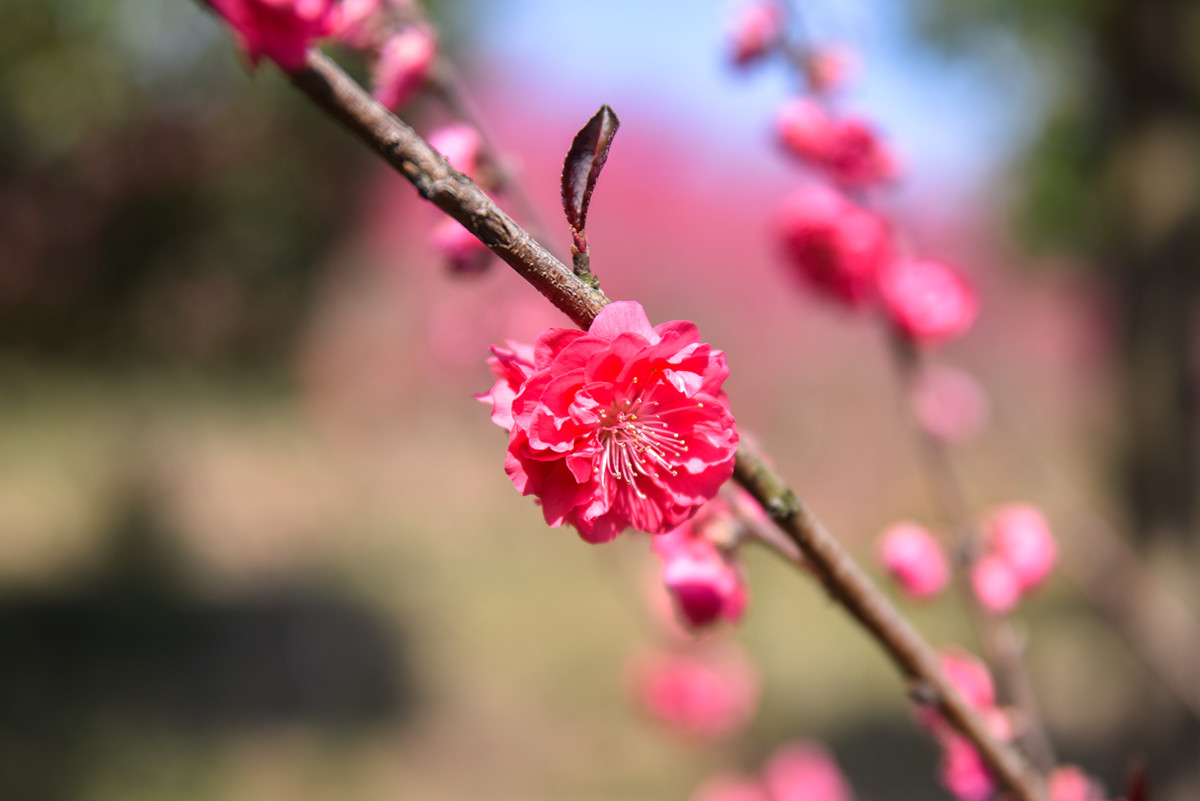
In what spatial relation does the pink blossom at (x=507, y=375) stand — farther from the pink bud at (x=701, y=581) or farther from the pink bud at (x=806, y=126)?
the pink bud at (x=806, y=126)

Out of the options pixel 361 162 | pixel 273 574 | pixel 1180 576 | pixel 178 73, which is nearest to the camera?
pixel 1180 576

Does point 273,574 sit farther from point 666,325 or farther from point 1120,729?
point 666,325

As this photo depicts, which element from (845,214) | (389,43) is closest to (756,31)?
(845,214)

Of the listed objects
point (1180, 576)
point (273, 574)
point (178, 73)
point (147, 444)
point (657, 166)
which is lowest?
point (1180, 576)

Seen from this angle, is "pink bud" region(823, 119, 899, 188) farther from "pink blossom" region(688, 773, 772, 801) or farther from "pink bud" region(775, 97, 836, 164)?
"pink blossom" region(688, 773, 772, 801)

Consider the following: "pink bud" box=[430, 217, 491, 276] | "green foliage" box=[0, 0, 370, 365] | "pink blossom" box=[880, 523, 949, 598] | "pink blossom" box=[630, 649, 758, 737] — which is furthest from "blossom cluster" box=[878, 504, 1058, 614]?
"green foliage" box=[0, 0, 370, 365]

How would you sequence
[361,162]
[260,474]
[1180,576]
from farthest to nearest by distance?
1. [260,474]
2. [361,162]
3. [1180,576]

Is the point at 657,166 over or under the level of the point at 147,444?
over

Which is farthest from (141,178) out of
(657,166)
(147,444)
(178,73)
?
(657,166)

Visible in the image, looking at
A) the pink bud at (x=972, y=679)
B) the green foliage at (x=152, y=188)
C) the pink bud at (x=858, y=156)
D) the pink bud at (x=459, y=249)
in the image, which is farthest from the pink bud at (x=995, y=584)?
the green foliage at (x=152, y=188)
